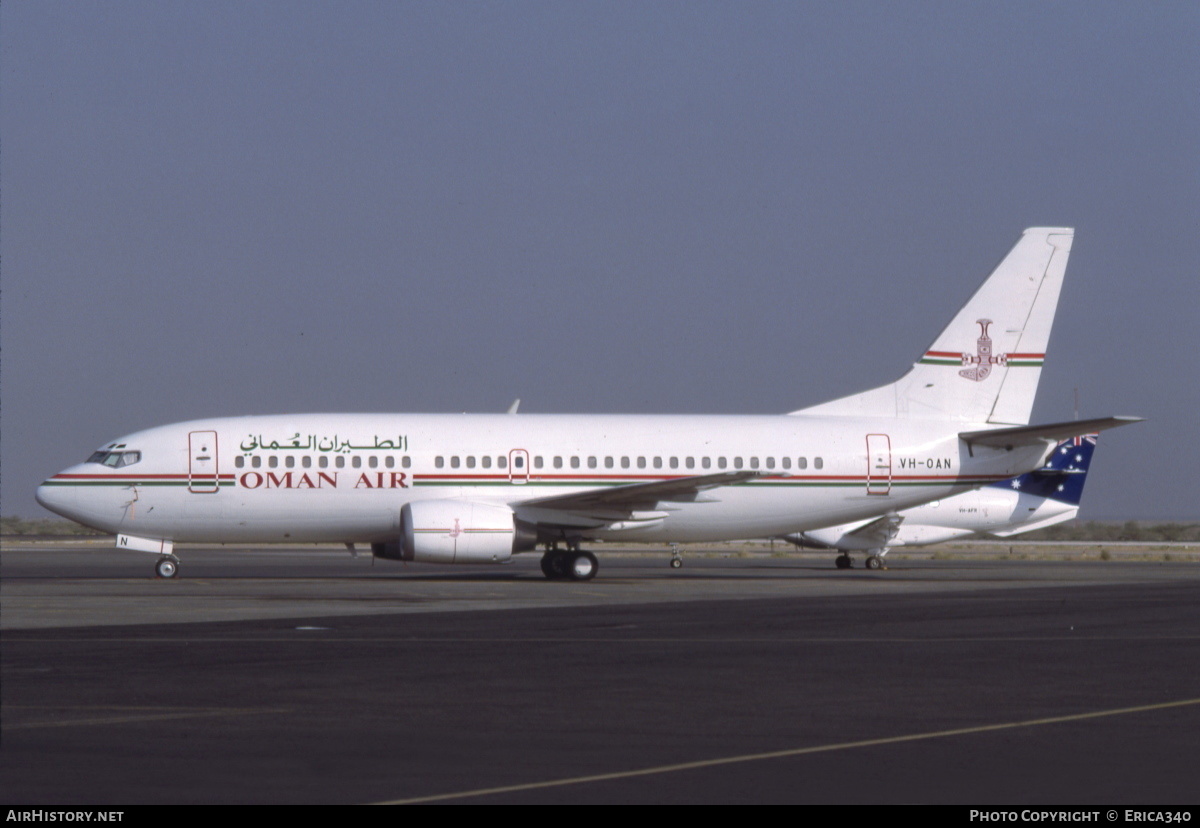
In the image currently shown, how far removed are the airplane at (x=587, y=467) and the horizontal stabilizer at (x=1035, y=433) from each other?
64 mm

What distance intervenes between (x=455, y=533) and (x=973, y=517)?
24.3m

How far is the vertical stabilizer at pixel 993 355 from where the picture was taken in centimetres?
3944

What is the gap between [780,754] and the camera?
10.1 meters

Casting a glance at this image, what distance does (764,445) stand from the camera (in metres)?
37.6

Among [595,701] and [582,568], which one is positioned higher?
[582,568]

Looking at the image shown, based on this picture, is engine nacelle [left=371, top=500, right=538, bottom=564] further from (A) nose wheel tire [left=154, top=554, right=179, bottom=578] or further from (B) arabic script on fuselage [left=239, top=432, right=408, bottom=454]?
(A) nose wheel tire [left=154, top=554, right=179, bottom=578]

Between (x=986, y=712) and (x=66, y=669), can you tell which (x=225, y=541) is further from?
(x=986, y=712)

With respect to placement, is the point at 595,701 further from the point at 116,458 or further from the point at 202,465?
the point at 116,458

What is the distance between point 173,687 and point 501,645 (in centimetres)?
523

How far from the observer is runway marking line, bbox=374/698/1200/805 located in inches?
341

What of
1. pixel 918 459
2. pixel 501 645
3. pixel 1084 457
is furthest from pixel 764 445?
pixel 1084 457

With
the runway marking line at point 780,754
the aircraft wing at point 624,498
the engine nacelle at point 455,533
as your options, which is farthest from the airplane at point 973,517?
the runway marking line at point 780,754

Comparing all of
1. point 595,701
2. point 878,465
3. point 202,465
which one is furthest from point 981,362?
point 595,701

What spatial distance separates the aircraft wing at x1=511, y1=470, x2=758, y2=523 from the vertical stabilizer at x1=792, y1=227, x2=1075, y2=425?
16.8 feet
